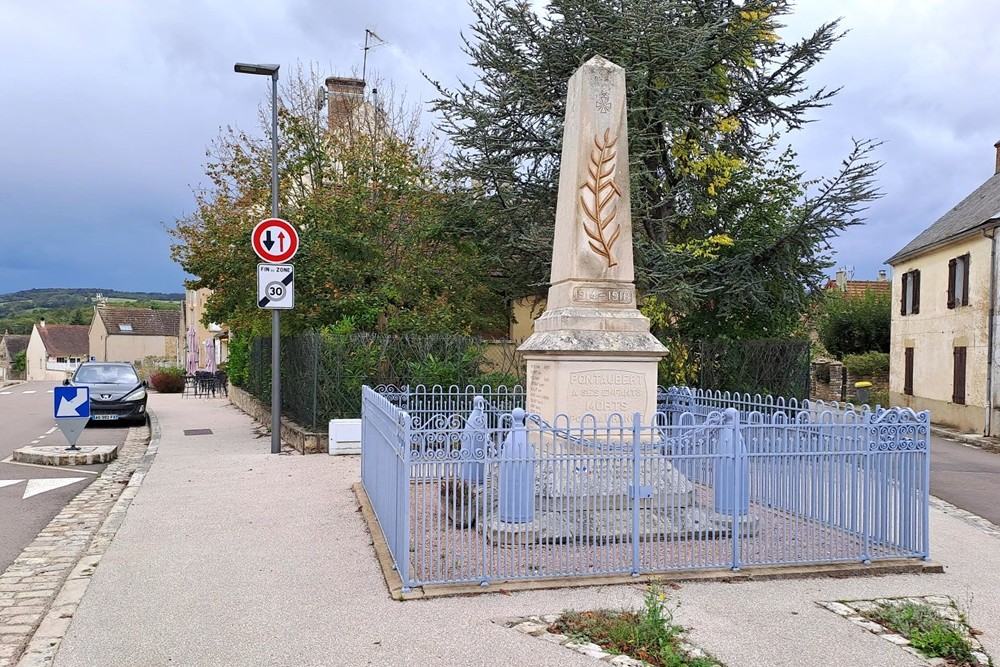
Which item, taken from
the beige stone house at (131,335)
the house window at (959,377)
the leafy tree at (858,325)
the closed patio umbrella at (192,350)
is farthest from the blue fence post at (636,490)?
the beige stone house at (131,335)

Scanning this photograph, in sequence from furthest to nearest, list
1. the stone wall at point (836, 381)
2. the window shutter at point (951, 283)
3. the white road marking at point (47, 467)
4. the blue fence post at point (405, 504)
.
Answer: the stone wall at point (836, 381) < the window shutter at point (951, 283) < the white road marking at point (47, 467) < the blue fence post at point (405, 504)

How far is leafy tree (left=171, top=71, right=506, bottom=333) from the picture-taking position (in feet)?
52.9

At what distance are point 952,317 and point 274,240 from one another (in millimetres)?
19372

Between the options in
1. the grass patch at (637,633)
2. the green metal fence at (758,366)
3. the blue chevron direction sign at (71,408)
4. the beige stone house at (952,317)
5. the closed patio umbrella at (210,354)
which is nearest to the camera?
the grass patch at (637,633)

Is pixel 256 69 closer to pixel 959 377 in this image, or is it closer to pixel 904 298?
pixel 959 377

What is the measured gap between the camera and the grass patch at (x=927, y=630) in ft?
14.9

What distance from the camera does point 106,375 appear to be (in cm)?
1917

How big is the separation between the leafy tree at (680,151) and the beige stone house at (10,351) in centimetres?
8707

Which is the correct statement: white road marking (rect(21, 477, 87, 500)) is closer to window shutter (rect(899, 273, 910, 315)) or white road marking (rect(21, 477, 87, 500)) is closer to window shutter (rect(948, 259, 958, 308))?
window shutter (rect(948, 259, 958, 308))

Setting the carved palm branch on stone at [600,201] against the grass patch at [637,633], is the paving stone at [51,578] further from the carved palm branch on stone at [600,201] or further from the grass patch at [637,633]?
the carved palm branch on stone at [600,201]

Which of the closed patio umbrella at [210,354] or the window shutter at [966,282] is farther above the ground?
the window shutter at [966,282]

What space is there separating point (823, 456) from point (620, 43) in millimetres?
10378

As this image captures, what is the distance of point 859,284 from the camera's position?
138ft

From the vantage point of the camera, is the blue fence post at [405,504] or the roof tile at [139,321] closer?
the blue fence post at [405,504]
